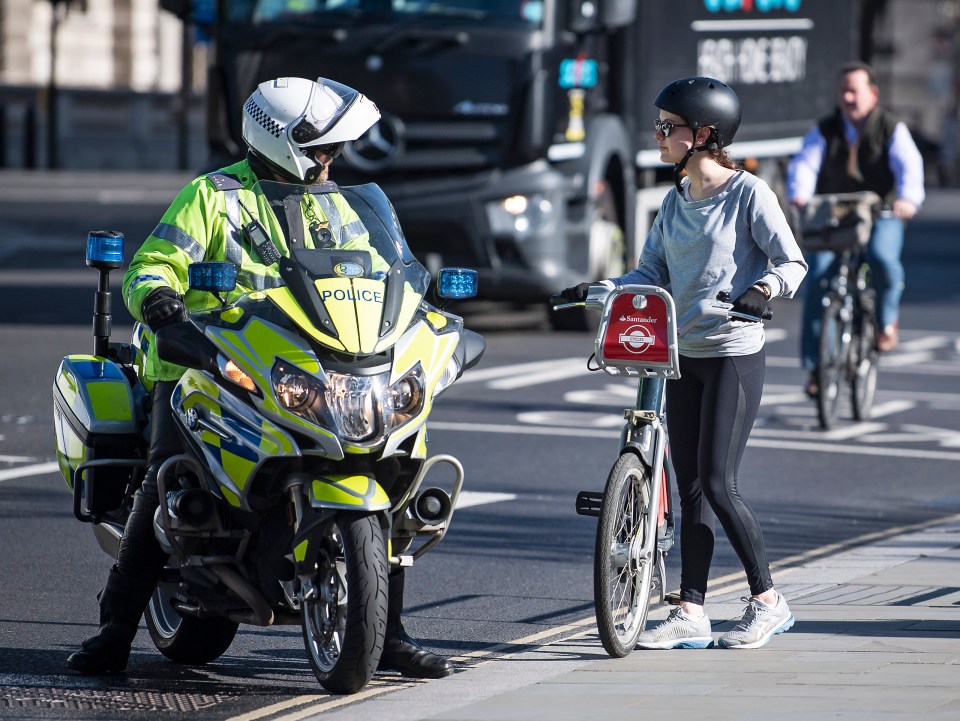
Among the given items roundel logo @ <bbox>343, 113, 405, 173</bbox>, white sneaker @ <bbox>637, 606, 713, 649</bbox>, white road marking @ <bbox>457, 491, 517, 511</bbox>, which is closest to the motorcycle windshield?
white sneaker @ <bbox>637, 606, 713, 649</bbox>

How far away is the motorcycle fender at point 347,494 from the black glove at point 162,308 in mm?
572

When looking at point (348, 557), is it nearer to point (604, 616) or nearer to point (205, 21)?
point (604, 616)

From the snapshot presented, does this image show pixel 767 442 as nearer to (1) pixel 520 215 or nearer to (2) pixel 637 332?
(1) pixel 520 215

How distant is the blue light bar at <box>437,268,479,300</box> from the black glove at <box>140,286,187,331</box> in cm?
73

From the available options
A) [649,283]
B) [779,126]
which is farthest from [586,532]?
[779,126]

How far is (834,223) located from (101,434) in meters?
6.36

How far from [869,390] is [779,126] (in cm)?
941

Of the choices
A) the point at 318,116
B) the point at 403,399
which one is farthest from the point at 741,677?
the point at 318,116

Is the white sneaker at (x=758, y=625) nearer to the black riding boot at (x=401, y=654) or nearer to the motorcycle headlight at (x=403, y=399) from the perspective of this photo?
the black riding boot at (x=401, y=654)

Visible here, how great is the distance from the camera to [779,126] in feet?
67.8

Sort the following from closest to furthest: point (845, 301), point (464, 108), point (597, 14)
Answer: point (845, 301), point (464, 108), point (597, 14)

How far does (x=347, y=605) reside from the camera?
4953 millimetres

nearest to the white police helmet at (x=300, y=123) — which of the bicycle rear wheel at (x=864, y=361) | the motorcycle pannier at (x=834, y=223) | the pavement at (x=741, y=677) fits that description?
the pavement at (x=741, y=677)

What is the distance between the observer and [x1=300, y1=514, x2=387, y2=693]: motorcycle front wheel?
16.2 feet
